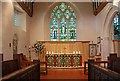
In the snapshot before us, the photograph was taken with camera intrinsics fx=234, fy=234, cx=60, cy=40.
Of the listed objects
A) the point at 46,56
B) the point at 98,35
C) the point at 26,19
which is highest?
the point at 26,19

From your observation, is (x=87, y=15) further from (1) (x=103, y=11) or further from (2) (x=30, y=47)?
(2) (x=30, y=47)

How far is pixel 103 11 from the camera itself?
13328 mm

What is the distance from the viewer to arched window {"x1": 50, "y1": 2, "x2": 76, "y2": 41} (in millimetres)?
15897

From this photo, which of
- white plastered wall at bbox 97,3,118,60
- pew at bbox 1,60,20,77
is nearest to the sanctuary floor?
pew at bbox 1,60,20,77

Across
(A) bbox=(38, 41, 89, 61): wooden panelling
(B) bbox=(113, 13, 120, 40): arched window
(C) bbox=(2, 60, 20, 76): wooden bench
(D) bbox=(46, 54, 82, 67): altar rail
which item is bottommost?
(D) bbox=(46, 54, 82, 67): altar rail

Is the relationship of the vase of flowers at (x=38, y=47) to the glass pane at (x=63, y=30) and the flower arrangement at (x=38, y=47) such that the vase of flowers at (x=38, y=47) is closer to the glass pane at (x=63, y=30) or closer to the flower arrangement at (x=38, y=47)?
the flower arrangement at (x=38, y=47)

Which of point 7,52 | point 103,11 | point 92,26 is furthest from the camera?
point 92,26

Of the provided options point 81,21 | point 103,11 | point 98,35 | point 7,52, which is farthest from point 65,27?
point 7,52

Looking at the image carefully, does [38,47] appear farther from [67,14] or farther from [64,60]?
[67,14]

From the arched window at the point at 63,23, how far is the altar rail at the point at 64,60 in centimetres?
226

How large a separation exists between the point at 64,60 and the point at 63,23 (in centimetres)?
339

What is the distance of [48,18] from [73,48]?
2.77 metres

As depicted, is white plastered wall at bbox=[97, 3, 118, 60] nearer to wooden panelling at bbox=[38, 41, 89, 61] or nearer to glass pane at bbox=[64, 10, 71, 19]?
wooden panelling at bbox=[38, 41, 89, 61]

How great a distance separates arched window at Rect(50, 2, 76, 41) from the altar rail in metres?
2.26
